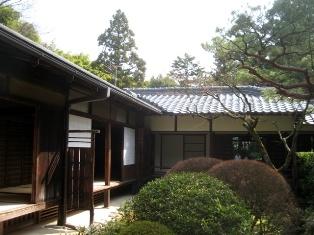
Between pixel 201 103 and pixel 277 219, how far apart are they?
407 inches

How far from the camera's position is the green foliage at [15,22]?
2022 cm

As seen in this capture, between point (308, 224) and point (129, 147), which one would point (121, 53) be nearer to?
point (129, 147)

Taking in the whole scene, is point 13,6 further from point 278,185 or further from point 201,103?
point 278,185

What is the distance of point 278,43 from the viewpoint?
25.3ft

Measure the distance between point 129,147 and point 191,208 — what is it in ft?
29.5

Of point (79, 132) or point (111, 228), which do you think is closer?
point (111, 228)

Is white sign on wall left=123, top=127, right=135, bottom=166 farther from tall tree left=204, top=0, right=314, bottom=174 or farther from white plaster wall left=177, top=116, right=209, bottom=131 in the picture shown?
tall tree left=204, top=0, right=314, bottom=174

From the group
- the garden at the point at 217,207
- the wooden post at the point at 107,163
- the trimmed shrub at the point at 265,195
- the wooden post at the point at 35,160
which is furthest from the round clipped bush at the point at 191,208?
the wooden post at the point at 107,163

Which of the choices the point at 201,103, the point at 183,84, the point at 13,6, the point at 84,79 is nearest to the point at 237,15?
the point at 84,79

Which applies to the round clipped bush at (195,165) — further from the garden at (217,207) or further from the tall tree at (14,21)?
the tall tree at (14,21)

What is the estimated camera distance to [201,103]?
16.7 meters

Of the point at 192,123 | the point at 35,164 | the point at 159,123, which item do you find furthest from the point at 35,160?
the point at 192,123

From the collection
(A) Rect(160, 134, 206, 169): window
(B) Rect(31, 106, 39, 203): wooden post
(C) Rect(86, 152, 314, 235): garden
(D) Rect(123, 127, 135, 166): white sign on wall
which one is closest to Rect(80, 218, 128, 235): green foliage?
(C) Rect(86, 152, 314, 235): garden

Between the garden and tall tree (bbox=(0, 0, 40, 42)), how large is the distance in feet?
54.8
